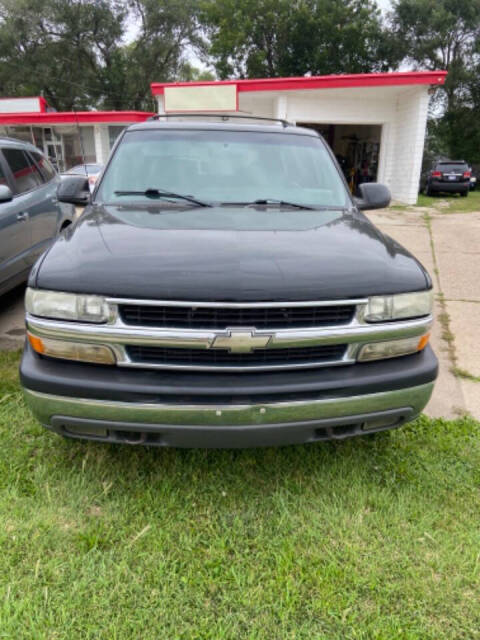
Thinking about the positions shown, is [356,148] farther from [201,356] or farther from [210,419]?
[210,419]

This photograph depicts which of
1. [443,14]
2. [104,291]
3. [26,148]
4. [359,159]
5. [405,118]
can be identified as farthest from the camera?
[443,14]

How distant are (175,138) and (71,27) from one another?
1390 inches

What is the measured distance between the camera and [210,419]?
2.05 meters

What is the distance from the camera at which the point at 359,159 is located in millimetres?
22797

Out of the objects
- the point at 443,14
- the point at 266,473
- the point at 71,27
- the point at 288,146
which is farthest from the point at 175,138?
the point at 71,27

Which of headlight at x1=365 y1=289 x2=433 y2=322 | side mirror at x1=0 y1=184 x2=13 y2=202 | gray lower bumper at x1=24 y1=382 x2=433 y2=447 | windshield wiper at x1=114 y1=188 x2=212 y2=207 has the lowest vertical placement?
gray lower bumper at x1=24 y1=382 x2=433 y2=447

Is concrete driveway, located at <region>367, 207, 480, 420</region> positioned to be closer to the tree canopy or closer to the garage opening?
the garage opening

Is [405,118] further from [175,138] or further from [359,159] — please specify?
[175,138]

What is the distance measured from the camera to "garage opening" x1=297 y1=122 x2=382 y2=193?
66.3ft

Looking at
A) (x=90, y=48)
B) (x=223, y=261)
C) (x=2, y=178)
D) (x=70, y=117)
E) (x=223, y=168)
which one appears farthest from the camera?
(x=90, y=48)

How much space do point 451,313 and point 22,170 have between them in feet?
16.3

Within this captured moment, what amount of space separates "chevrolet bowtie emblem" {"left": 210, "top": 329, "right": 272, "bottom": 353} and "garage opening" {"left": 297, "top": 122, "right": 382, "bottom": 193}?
18.1 m

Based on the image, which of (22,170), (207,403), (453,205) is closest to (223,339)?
(207,403)

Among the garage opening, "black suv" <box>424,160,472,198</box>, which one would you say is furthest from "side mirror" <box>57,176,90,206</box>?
"black suv" <box>424,160,472,198</box>
